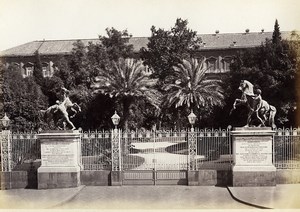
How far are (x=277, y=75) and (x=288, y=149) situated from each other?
557 inches

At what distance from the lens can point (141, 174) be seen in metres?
17.6

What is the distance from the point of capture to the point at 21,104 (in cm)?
3356

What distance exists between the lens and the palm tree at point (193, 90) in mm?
32656

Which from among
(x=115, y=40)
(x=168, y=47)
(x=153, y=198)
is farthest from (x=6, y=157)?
(x=168, y=47)

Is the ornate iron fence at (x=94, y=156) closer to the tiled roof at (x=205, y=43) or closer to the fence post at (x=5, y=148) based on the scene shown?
the fence post at (x=5, y=148)

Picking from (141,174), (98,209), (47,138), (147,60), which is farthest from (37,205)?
(147,60)

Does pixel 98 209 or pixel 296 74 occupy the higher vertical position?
pixel 296 74

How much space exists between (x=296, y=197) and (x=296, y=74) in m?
16.7

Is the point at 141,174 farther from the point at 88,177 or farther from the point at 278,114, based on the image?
the point at 278,114

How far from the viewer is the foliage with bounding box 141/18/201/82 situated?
47094mm

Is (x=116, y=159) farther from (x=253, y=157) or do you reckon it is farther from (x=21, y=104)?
(x=21, y=104)

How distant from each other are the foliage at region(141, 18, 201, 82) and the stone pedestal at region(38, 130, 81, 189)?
99.6 feet

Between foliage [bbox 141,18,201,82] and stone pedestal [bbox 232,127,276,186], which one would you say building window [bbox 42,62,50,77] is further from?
stone pedestal [bbox 232,127,276,186]

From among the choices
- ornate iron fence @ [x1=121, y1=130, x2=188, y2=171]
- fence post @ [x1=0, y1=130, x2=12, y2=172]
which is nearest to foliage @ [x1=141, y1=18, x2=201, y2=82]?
ornate iron fence @ [x1=121, y1=130, x2=188, y2=171]
